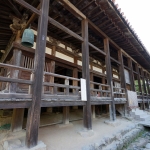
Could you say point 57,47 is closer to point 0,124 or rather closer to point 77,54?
point 77,54

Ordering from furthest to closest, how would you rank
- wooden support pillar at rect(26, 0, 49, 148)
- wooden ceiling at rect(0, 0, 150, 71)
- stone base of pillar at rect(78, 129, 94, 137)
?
wooden ceiling at rect(0, 0, 150, 71)
stone base of pillar at rect(78, 129, 94, 137)
wooden support pillar at rect(26, 0, 49, 148)

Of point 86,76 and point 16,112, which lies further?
point 86,76

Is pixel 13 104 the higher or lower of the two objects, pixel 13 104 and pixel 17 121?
the higher

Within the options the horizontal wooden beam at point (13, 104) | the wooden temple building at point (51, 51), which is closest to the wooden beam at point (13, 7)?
the wooden temple building at point (51, 51)

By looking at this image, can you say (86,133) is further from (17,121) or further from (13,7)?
(13,7)

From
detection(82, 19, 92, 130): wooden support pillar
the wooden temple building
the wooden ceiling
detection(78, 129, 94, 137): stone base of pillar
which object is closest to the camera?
the wooden temple building

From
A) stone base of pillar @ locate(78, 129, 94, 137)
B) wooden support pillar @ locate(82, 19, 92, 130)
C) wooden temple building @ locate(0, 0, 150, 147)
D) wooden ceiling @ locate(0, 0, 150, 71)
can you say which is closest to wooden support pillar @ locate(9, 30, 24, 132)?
wooden temple building @ locate(0, 0, 150, 147)

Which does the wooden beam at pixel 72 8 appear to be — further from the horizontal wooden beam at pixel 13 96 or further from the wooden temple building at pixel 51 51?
the horizontal wooden beam at pixel 13 96

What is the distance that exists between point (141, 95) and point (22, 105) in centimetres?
1276

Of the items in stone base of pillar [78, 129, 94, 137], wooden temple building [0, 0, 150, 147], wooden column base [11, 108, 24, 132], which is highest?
wooden temple building [0, 0, 150, 147]

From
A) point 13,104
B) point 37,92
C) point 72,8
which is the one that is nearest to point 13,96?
point 13,104

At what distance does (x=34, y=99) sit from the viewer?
10.8 ft

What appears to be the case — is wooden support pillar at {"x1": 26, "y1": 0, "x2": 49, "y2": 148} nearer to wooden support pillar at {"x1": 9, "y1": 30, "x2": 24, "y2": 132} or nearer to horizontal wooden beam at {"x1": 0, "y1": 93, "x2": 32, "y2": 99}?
horizontal wooden beam at {"x1": 0, "y1": 93, "x2": 32, "y2": 99}

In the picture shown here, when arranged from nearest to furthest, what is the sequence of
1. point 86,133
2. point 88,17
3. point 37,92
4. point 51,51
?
point 37,92, point 86,133, point 88,17, point 51,51
